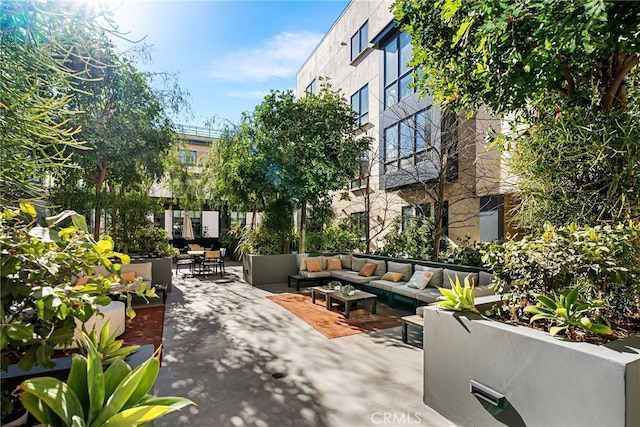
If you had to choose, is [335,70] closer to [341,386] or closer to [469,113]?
[469,113]

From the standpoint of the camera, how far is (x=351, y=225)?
40.4 feet

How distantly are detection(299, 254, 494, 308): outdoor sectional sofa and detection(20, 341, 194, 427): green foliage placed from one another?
4.67 m

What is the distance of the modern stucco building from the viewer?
859 cm

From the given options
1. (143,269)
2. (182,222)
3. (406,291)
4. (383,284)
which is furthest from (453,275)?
(182,222)

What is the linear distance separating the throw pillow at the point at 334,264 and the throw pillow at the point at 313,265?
27cm

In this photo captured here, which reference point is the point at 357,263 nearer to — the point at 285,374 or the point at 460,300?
the point at 285,374

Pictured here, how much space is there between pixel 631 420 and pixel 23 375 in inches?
132

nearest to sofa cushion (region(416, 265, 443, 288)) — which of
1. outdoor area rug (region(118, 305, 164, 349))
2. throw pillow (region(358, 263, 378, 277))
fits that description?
throw pillow (region(358, 263, 378, 277))

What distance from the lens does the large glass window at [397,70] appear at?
10.5m

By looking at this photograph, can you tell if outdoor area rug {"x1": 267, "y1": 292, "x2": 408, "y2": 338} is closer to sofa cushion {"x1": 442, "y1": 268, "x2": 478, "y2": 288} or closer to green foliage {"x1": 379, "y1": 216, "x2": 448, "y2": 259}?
sofa cushion {"x1": 442, "y1": 268, "x2": 478, "y2": 288}

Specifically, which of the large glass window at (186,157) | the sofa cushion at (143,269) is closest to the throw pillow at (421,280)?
the sofa cushion at (143,269)

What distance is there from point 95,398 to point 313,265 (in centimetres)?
789

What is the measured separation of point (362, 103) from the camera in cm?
1370

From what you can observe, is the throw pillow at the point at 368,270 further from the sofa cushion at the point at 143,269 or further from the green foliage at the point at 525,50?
the sofa cushion at the point at 143,269
